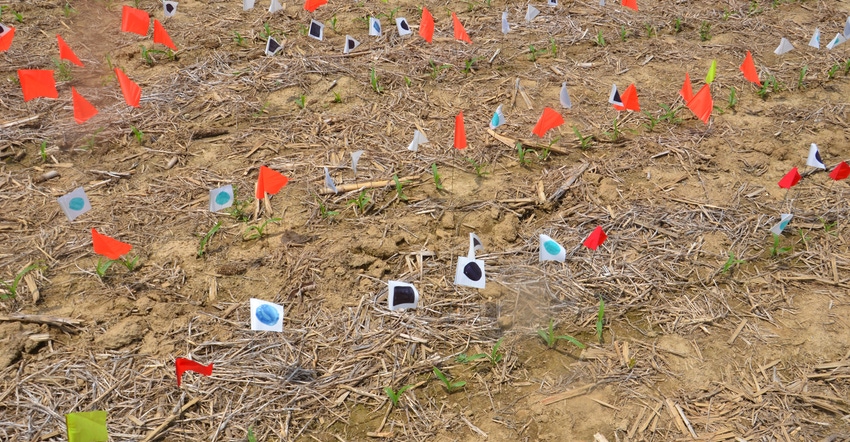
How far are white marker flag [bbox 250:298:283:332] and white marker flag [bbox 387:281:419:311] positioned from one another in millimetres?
471

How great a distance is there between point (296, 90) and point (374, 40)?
2.94 ft

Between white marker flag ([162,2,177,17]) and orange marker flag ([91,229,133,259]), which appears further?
white marker flag ([162,2,177,17])

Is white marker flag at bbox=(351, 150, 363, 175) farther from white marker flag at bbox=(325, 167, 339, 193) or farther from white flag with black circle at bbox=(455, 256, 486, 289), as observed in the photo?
white flag with black circle at bbox=(455, 256, 486, 289)

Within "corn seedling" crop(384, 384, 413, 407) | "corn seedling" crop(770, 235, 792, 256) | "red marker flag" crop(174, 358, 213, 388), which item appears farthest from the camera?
"corn seedling" crop(770, 235, 792, 256)

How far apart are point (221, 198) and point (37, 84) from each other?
170 centimetres

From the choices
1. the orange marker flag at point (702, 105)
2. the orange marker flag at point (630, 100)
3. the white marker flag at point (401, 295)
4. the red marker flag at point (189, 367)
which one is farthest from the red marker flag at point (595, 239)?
the red marker flag at point (189, 367)

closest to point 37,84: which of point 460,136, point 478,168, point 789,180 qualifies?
point 460,136

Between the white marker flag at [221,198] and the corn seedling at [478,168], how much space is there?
1.39 metres

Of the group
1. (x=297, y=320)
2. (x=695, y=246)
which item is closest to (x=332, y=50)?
(x=297, y=320)

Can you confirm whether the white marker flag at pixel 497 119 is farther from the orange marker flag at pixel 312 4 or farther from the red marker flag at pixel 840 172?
the orange marker flag at pixel 312 4

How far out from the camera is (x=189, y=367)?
2443 millimetres

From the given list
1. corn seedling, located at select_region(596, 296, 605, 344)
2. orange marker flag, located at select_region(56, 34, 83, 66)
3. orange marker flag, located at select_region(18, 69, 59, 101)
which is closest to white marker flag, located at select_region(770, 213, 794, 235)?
corn seedling, located at select_region(596, 296, 605, 344)

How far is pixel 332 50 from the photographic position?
4.95 meters

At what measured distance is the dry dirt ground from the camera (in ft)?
8.59
